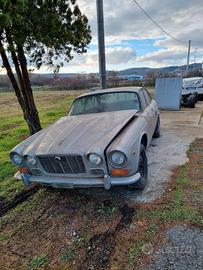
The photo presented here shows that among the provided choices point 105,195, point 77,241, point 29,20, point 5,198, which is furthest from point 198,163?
point 29,20

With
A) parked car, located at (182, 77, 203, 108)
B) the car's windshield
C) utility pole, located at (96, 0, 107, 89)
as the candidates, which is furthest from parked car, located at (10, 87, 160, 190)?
parked car, located at (182, 77, 203, 108)

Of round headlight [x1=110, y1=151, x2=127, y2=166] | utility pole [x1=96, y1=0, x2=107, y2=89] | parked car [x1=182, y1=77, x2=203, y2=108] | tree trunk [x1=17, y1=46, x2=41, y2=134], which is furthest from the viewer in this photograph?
parked car [x1=182, y1=77, x2=203, y2=108]

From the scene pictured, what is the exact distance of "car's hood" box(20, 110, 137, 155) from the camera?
3.45 metres

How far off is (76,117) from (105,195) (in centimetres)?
163

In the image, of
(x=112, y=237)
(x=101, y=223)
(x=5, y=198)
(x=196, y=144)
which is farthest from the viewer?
(x=196, y=144)

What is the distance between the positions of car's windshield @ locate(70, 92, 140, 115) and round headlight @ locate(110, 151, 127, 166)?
1.83 meters

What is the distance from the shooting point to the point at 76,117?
4.88 metres

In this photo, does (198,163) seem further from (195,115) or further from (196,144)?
(195,115)

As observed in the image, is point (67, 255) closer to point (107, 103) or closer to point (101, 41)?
point (107, 103)

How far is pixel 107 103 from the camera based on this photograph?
16.8 ft

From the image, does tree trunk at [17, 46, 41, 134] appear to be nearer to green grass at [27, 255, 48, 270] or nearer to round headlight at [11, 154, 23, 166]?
round headlight at [11, 154, 23, 166]

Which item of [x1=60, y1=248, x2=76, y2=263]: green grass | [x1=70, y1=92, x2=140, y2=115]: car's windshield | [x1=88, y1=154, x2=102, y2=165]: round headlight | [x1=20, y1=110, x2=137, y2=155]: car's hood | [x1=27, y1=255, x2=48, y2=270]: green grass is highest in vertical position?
[x1=70, y1=92, x2=140, y2=115]: car's windshield

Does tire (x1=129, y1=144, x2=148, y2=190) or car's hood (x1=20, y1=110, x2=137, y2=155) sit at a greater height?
car's hood (x1=20, y1=110, x2=137, y2=155)

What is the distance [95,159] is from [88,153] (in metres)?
0.12
